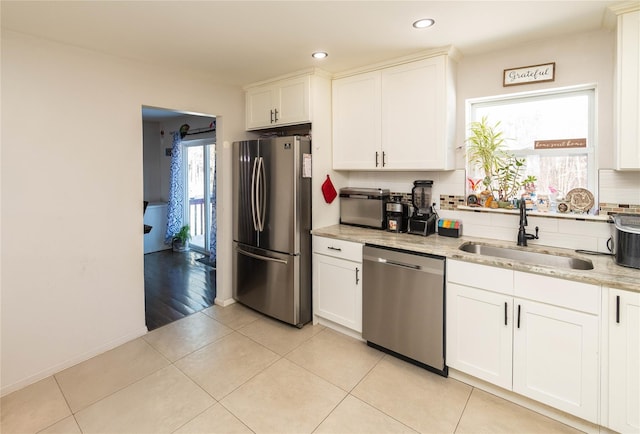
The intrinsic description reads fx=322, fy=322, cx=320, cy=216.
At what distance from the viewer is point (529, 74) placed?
239cm

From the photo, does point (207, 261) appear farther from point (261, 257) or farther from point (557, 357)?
point (557, 357)

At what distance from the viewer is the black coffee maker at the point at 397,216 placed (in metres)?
2.86

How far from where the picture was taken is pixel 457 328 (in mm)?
2189

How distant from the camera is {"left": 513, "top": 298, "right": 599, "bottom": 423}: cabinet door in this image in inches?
68.6

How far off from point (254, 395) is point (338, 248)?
1.28m

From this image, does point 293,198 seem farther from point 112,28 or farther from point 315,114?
point 112,28

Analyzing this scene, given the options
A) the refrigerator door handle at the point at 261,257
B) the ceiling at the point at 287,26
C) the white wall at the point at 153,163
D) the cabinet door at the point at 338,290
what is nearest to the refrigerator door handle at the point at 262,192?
the refrigerator door handle at the point at 261,257

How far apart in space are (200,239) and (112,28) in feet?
14.1

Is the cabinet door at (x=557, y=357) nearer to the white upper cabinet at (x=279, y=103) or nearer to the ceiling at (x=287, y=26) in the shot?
the ceiling at (x=287, y=26)

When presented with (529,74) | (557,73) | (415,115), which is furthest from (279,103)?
(557,73)

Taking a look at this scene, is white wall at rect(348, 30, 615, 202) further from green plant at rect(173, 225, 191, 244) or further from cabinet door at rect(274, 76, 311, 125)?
green plant at rect(173, 225, 191, 244)

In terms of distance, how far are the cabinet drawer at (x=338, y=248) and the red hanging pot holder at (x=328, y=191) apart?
1.44ft

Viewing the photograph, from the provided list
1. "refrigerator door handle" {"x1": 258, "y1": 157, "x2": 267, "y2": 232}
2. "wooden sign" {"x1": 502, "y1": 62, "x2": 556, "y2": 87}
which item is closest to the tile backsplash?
"wooden sign" {"x1": 502, "y1": 62, "x2": 556, "y2": 87}

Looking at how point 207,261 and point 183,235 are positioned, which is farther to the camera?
point 183,235
